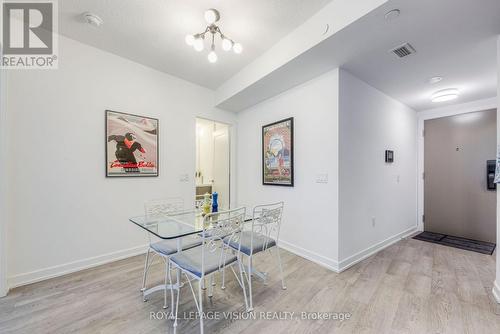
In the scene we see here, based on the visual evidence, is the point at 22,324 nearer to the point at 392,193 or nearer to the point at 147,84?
the point at 147,84

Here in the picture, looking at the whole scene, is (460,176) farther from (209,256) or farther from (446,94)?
(209,256)

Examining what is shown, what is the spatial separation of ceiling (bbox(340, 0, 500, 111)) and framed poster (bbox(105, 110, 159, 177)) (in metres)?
2.77

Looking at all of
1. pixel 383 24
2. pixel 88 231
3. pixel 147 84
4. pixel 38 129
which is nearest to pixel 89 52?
pixel 147 84

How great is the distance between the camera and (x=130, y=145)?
2.91 metres

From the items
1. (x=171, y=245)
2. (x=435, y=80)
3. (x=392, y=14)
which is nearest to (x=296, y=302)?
(x=171, y=245)

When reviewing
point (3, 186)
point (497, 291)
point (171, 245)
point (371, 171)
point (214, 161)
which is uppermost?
point (214, 161)

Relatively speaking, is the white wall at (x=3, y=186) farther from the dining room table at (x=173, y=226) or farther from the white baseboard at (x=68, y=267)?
the dining room table at (x=173, y=226)

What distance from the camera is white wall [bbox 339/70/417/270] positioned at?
103 inches

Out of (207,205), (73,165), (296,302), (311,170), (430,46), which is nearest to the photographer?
(296,302)

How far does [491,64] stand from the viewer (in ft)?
8.02

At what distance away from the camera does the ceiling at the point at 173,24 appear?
199 cm

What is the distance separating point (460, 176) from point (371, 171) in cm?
210

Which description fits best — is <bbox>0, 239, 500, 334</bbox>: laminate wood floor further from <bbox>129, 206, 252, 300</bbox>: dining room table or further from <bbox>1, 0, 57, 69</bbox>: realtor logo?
<bbox>1, 0, 57, 69</bbox>: realtor logo

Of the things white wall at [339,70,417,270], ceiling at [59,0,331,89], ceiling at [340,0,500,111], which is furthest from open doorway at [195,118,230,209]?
ceiling at [340,0,500,111]
